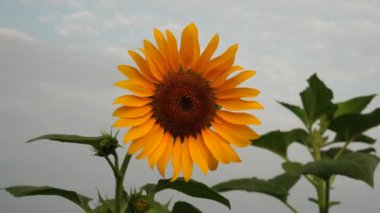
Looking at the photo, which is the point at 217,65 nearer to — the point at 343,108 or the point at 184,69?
the point at 184,69

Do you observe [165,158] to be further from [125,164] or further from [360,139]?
[360,139]

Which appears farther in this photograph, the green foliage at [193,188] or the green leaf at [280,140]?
the green leaf at [280,140]

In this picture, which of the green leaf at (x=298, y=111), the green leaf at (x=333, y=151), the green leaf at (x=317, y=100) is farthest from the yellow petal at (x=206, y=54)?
the green leaf at (x=333, y=151)

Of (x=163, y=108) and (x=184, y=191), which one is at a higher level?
(x=163, y=108)

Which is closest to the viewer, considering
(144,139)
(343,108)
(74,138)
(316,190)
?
(74,138)

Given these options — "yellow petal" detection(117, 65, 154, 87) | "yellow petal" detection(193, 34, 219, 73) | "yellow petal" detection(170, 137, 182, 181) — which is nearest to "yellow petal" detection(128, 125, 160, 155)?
"yellow petal" detection(170, 137, 182, 181)

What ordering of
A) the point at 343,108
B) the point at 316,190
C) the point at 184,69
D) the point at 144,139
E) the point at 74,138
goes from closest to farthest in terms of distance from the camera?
the point at 74,138, the point at 144,139, the point at 184,69, the point at 316,190, the point at 343,108

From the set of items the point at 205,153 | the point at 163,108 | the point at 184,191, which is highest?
the point at 163,108

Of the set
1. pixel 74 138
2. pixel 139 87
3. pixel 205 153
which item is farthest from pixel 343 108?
pixel 74 138

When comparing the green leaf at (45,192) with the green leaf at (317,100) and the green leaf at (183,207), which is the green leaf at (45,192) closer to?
the green leaf at (183,207)
